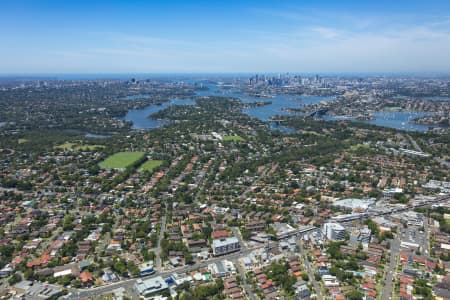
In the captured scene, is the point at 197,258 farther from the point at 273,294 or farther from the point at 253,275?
the point at 273,294

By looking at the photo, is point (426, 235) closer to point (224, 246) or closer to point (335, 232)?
point (335, 232)

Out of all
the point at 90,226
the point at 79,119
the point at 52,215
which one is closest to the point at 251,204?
the point at 90,226

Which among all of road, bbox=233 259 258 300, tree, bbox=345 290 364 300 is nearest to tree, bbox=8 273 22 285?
→ road, bbox=233 259 258 300

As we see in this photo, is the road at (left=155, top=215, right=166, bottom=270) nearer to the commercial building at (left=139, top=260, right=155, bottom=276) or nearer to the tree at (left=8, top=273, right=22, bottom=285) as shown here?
the commercial building at (left=139, top=260, right=155, bottom=276)

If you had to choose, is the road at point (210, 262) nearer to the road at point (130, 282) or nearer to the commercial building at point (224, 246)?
the road at point (130, 282)

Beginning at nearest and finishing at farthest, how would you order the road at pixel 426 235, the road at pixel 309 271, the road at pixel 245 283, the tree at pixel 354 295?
the tree at pixel 354 295
the road at pixel 245 283
the road at pixel 309 271
the road at pixel 426 235

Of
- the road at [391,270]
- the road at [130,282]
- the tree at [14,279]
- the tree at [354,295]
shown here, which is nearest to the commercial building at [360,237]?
the road at [391,270]

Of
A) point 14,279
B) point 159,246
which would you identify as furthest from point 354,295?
point 14,279
